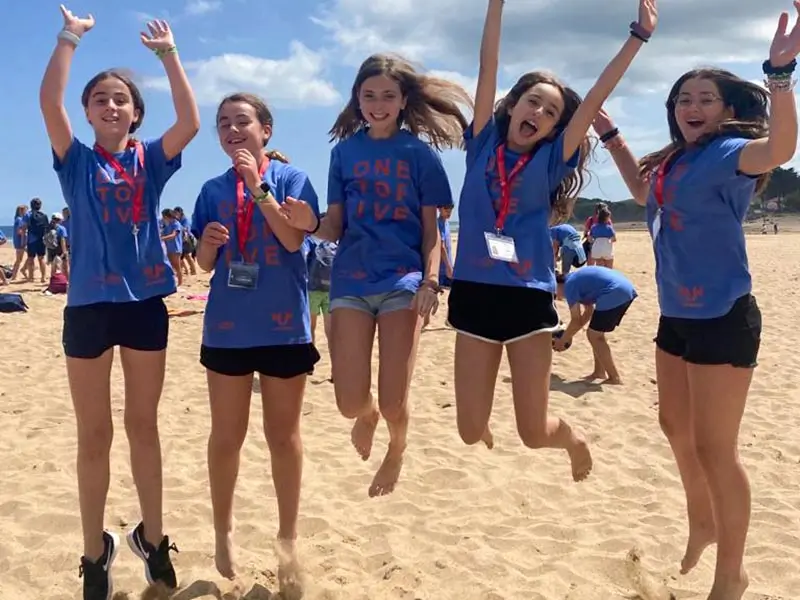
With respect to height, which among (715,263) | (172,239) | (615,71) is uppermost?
(615,71)

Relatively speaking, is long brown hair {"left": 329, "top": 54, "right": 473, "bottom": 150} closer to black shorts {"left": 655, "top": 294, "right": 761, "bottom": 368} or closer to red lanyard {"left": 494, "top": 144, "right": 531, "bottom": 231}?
red lanyard {"left": 494, "top": 144, "right": 531, "bottom": 231}

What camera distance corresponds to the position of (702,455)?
3.43 metres

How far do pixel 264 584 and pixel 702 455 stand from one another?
7.21 ft

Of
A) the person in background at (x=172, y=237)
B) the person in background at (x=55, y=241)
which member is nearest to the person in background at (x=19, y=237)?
the person in background at (x=55, y=241)

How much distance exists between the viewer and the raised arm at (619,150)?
3826 millimetres

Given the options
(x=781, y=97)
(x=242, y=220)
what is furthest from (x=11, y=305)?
(x=781, y=97)

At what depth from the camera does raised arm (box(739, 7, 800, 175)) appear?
2.99 meters

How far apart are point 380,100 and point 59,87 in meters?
1.45

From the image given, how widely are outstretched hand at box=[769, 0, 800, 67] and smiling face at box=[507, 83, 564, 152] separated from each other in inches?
38.7

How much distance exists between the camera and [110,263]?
330 centimetres

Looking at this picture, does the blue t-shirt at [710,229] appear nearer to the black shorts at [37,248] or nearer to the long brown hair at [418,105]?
the long brown hair at [418,105]

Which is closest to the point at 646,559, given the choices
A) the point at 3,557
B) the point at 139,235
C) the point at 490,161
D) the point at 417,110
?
the point at 490,161

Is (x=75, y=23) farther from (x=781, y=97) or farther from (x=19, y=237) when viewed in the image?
(x=19, y=237)

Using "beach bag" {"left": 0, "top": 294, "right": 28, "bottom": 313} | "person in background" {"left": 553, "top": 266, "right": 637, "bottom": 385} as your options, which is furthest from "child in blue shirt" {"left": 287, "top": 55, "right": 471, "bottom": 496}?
"beach bag" {"left": 0, "top": 294, "right": 28, "bottom": 313}
